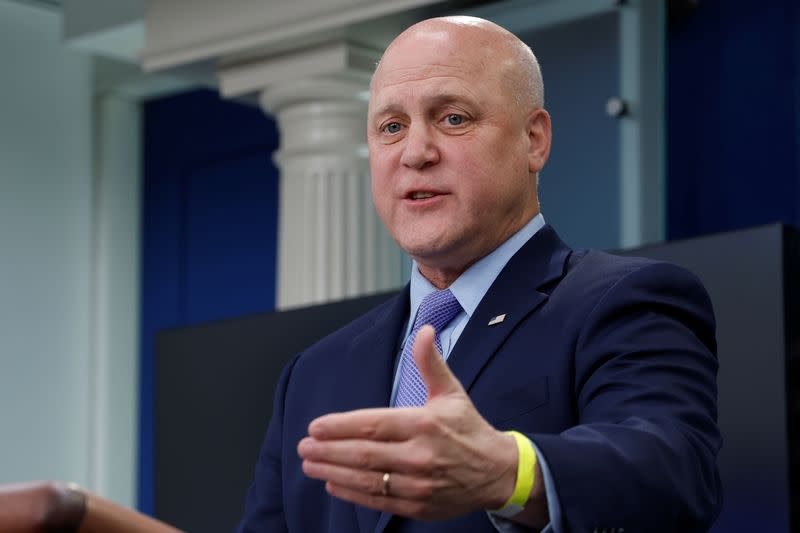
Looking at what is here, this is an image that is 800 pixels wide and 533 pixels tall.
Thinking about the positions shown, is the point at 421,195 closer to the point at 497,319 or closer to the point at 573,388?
the point at 497,319

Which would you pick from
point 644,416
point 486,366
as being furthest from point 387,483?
point 486,366

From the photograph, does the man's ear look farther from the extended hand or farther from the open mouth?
the extended hand

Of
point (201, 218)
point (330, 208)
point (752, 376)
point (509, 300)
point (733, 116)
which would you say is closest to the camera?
point (509, 300)

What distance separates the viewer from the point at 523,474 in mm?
996

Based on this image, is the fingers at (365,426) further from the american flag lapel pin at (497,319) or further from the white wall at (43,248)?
the white wall at (43,248)

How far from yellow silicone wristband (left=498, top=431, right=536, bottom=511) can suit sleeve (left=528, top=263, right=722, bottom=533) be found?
1 centimetres

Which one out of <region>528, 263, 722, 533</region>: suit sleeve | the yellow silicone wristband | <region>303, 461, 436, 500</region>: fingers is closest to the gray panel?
<region>528, 263, 722, 533</region>: suit sleeve

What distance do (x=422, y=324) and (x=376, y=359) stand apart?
0.06 meters

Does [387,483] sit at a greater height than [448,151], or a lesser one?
lesser

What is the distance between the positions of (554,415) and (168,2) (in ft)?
6.75

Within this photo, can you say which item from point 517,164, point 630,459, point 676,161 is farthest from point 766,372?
point 676,161

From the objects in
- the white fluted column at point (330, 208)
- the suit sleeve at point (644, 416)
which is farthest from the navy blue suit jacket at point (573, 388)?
the white fluted column at point (330, 208)

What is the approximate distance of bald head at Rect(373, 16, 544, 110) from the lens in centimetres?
137

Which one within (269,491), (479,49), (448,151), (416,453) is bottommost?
(269,491)
